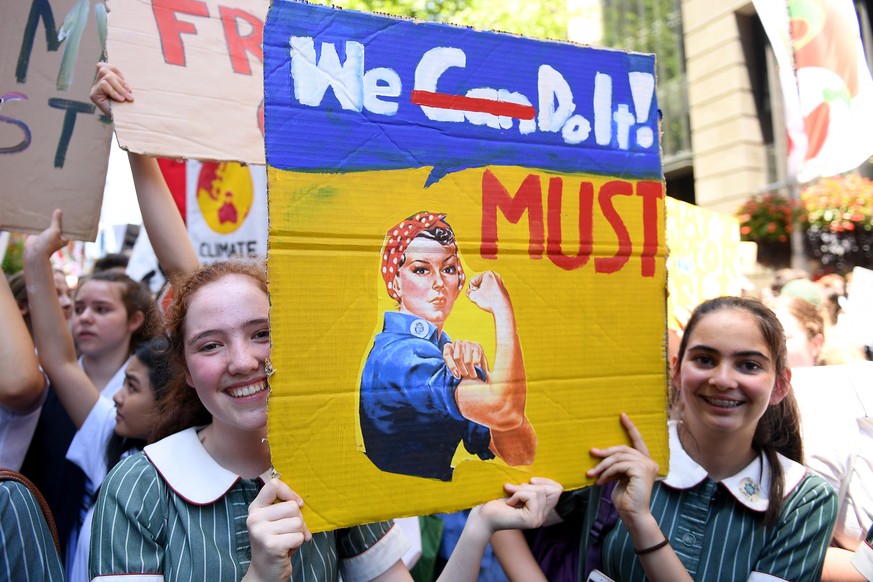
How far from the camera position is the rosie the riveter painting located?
4.82ft

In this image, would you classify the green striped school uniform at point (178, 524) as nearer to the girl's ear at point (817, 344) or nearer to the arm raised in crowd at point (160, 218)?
the arm raised in crowd at point (160, 218)

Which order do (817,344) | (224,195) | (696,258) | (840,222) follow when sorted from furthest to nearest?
(840,222), (224,195), (696,258), (817,344)

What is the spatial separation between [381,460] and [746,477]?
1.06m

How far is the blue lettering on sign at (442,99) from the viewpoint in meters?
1.41

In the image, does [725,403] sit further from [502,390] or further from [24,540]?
[24,540]

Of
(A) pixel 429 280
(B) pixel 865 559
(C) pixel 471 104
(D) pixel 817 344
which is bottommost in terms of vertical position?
(B) pixel 865 559

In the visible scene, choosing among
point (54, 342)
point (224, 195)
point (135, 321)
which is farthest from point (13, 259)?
point (54, 342)

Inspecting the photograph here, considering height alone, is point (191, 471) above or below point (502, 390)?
below

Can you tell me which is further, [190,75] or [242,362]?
[190,75]

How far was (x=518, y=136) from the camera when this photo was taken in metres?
1.63

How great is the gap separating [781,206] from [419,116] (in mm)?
8086

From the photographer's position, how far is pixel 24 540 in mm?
1498

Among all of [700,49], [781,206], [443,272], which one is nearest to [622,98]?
[443,272]

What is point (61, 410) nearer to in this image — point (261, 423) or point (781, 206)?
point (261, 423)
